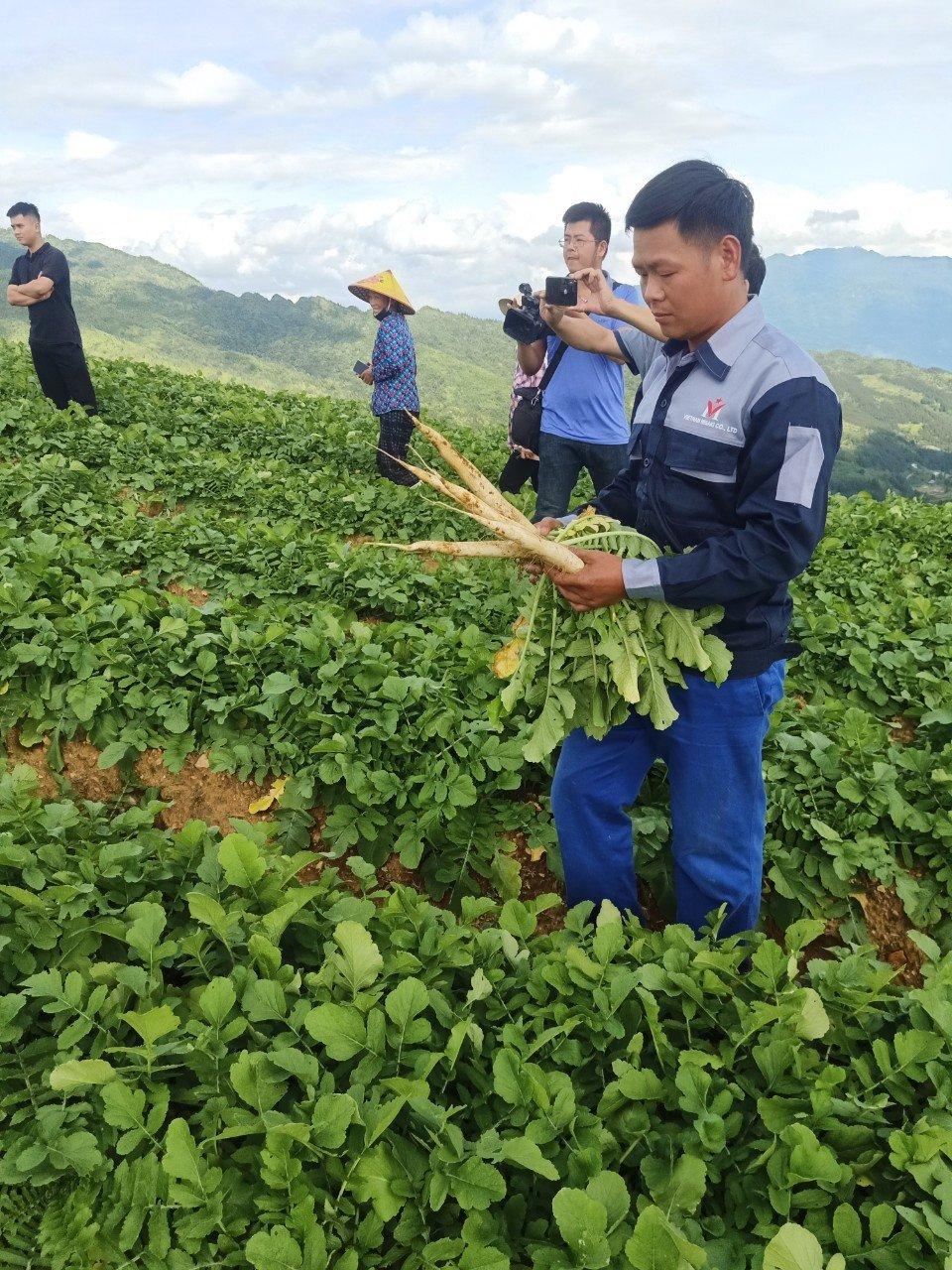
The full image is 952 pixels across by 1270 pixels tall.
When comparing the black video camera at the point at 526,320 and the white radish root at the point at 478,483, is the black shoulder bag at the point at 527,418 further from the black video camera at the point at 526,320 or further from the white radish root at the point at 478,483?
the white radish root at the point at 478,483

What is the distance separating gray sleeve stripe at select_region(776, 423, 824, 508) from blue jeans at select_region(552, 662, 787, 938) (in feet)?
2.06

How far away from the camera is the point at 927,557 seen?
7.33 meters

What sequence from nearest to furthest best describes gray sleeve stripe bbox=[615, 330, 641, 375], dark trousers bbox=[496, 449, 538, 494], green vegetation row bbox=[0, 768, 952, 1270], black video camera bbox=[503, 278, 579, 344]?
1. green vegetation row bbox=[0, 768, 952, 1270]
2. gray sleeve stripe bbox=[615, 330, 641, 375]
3. black video camera bbox=[503, 278, 579, 344]
4. dark trousers bbox=[496, 449, 538, 494]

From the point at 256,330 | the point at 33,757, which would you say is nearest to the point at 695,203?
the point at 33,757

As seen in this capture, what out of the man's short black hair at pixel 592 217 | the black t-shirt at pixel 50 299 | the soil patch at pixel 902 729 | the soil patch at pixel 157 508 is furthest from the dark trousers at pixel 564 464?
the black t-shirt at pixel 50 299

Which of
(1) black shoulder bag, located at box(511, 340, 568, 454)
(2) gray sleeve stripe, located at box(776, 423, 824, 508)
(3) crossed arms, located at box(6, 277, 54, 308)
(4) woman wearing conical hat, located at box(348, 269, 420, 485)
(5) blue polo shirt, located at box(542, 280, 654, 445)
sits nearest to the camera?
(2) gray sleeve stripe, located at box(776, 423, 824, 508)

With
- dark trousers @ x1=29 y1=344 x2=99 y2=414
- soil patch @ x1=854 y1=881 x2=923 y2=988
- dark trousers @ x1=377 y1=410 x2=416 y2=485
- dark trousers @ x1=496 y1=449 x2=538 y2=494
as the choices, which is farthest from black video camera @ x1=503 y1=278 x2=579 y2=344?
dark trousers @ x1=29 y1=344 x2=99 y2=414

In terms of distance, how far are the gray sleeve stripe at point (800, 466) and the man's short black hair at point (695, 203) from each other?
1.91 ft

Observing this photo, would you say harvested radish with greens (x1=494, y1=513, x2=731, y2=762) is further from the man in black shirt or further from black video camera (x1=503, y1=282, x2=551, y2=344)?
the man in black shirt

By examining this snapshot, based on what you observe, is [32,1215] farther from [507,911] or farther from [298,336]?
[298,336]

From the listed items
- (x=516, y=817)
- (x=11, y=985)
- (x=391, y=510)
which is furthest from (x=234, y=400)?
(x=11, y=985)

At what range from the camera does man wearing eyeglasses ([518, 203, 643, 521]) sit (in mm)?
5176

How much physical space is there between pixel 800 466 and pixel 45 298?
29.6 feet

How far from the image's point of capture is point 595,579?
2258 mm
